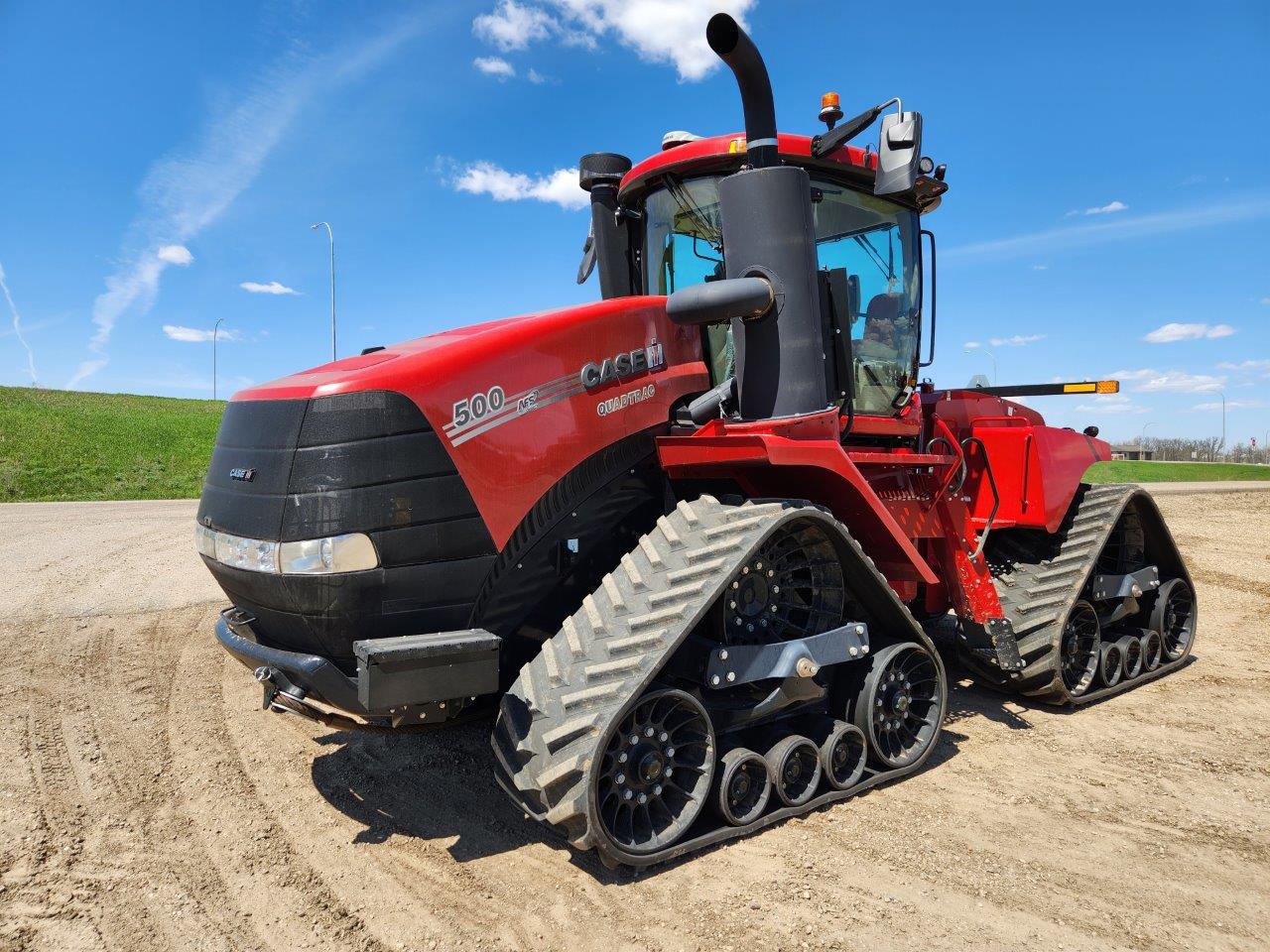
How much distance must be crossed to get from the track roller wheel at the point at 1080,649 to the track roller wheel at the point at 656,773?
327 centimetres

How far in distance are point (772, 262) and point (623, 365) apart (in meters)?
0.83

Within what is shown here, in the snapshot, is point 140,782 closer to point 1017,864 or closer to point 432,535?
point 432,535

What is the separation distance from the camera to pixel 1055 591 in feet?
18.0

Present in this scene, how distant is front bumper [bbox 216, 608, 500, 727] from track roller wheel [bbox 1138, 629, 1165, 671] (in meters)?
5.37

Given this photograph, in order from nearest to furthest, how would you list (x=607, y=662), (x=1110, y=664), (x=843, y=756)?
(x=607, y=662) < (x=843, y=756) < (x=1110, y=664)

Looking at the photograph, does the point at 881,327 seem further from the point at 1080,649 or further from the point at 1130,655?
the point at 1130,655

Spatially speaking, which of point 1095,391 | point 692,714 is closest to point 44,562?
point 692,714

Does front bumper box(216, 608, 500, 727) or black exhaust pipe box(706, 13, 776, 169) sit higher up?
black exhaust pipe box(706, 13, 776, 169)

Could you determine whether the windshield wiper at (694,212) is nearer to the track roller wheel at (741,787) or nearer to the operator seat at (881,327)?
the operator seat at (881,327)

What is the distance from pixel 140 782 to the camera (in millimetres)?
4141

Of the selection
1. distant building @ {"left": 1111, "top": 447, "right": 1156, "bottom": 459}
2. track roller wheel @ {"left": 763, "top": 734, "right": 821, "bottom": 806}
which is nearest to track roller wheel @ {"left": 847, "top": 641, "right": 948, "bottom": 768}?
track roller wheel @ {"left": 763, "top": 734, "right": 821, "bottom": 806}

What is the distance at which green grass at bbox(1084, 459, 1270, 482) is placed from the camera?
31391mm

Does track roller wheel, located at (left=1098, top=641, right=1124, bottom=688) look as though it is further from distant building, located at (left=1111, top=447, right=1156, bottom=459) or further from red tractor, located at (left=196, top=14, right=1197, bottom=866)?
distant building, located at (left=1111, top=447, right=1156, bottom=459)

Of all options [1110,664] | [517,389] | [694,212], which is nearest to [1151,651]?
[1110,664]
